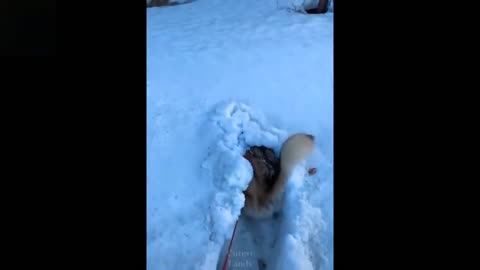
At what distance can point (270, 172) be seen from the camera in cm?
128

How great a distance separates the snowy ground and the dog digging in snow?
0.05ft

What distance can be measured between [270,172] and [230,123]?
140 millimetres

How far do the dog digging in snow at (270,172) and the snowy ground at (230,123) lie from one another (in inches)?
0.6

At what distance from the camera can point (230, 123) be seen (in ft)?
4.21

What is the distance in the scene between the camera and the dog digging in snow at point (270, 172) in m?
1.27

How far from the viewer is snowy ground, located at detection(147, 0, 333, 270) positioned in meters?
1.26

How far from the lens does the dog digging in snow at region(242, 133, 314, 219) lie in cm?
127

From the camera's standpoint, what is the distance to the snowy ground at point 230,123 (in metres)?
1.26
